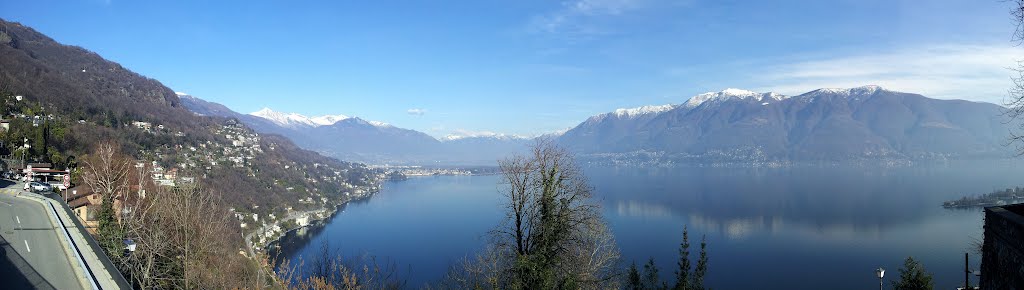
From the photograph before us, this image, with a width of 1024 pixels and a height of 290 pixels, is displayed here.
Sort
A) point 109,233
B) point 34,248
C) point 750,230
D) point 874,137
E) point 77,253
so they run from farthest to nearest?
point 874,137
point 750,230
point 109,233
point 34,248
point 77,253

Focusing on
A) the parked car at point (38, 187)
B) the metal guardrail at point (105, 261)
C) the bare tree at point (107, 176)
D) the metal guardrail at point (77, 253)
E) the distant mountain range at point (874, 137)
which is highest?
the distant mountain range at point (874, 137)

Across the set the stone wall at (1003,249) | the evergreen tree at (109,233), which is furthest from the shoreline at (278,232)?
the stone wall at (1003,249)

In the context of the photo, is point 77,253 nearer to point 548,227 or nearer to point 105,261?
point 105,261

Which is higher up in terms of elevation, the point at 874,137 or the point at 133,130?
the point at 874,137

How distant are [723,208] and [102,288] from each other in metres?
56.4

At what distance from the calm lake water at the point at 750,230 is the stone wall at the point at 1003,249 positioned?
17.5m

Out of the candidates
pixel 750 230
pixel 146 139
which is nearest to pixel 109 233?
pixel 146 139

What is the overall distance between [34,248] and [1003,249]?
533 inches

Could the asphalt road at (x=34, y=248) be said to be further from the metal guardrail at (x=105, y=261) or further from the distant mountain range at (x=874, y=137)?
the distant mountain range at (x=874, y=137)

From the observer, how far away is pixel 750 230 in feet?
142

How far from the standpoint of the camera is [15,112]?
111ft

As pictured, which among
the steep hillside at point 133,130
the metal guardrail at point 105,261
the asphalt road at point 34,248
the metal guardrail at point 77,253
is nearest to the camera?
the metal guardrail at point 77,253

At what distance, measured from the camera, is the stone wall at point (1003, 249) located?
15.1 ft

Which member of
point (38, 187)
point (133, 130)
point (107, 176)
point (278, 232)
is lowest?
point (278, 232)
